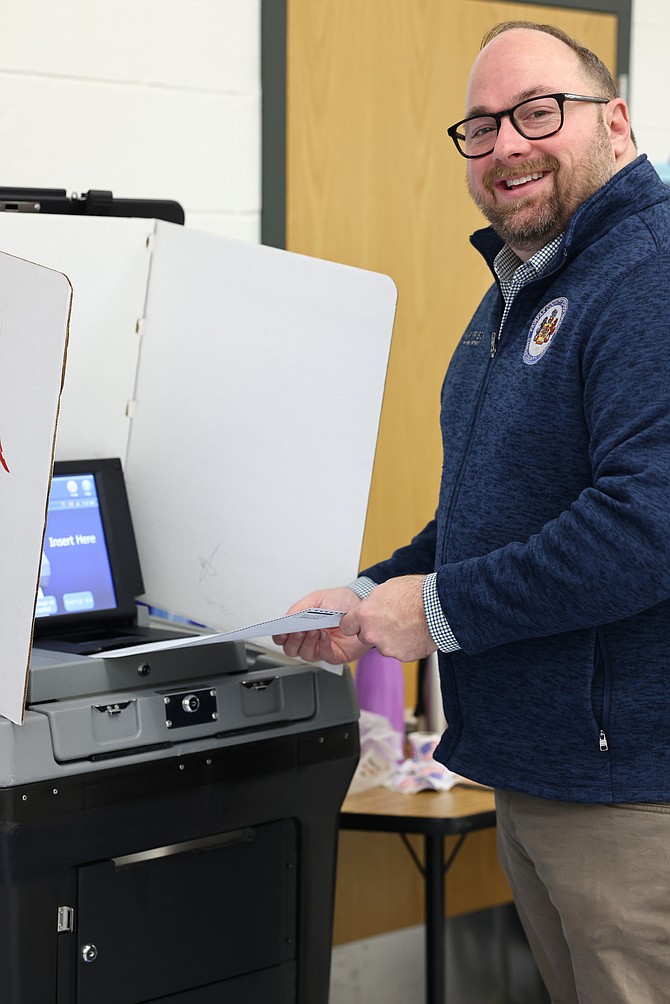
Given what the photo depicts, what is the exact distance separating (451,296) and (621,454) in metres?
1.32

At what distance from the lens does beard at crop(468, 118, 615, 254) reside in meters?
1.27

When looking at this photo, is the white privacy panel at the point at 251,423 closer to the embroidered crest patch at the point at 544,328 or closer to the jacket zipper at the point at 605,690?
the embroidered crest patch at the point at 544,328

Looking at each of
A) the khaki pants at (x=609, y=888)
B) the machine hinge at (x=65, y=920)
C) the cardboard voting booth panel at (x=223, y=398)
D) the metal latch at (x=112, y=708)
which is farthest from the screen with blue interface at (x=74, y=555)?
the khaki pants at (x=609, y=888)

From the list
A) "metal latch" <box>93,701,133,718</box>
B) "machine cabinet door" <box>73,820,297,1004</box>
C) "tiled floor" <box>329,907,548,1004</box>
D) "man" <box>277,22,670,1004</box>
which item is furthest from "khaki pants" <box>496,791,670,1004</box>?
"tiled floor" <box>329,907,548,1004</box>

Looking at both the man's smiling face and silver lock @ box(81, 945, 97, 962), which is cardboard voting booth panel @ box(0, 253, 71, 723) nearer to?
silver lock @ box(81, 945, 97, 962)

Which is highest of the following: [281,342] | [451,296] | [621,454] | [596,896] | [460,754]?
[451,296]

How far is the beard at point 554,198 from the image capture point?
1.27 m

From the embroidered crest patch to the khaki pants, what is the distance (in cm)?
48

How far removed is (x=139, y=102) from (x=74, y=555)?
91cm

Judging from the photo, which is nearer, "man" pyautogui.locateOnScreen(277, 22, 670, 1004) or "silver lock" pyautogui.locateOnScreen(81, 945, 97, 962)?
"man" pyautogui.locateOnScreen(277, 22, 670, 1004)

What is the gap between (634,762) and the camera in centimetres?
117

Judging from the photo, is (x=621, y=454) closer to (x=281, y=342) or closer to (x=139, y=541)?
(x=281, y=342)

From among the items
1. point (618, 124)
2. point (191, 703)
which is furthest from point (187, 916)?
point (618, 124)

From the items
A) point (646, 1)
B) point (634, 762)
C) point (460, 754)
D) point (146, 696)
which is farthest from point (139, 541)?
point (646, 1)
